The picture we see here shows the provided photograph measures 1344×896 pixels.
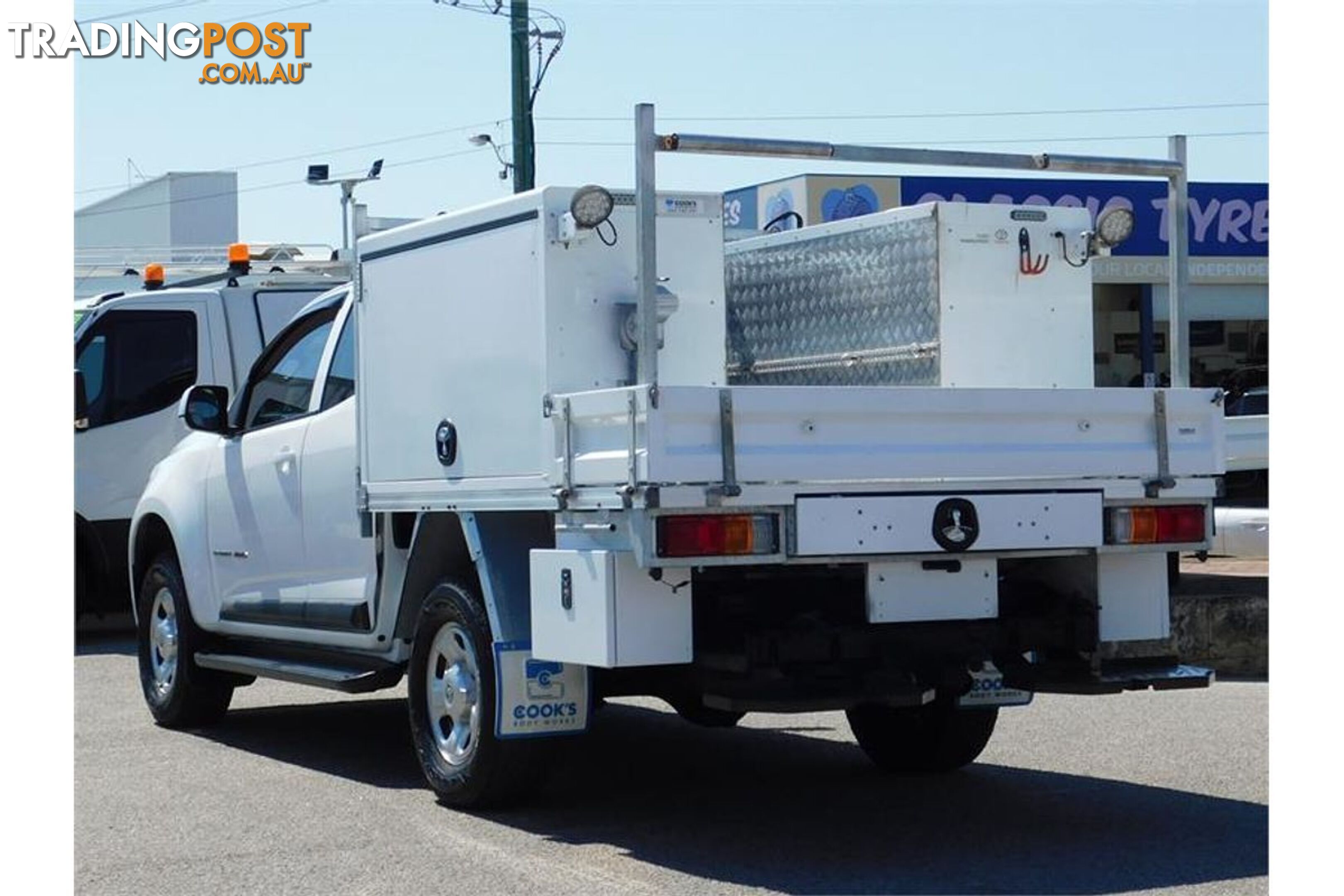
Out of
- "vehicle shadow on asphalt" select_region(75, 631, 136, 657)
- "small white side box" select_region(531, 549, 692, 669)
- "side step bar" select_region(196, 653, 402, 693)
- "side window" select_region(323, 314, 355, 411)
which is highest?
"side window" select_region(323, 314, 355, 411)

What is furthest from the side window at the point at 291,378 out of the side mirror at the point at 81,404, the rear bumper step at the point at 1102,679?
the side mirror at the point at 81,404

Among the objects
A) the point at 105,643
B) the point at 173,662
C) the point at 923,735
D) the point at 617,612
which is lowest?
the point at 105,643

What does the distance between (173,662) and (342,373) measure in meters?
2.34

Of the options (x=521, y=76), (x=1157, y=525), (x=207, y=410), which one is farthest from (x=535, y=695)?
(x=521, y=76)

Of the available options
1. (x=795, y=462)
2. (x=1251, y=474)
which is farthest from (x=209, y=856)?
(x=1251, y=474)

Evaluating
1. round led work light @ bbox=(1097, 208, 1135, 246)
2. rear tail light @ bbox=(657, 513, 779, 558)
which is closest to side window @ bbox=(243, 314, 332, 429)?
rear tail light @ bbox=(657, 513, 779, 558)

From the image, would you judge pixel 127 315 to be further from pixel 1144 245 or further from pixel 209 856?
pixel 1144 245

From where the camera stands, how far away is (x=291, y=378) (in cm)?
1009

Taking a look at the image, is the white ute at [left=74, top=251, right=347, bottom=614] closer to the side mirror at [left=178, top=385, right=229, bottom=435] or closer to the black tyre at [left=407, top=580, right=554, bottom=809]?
the side mirror at [left=178, top=385, right=229, bottom=435]

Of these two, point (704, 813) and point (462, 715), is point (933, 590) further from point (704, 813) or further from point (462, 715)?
point (462, 715)

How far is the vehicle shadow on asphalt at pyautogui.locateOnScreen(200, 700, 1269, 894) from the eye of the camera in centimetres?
684

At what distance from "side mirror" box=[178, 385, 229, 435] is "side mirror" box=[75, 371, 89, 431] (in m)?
5.24

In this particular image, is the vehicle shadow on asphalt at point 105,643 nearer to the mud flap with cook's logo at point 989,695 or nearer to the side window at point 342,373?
the side window at point 342,373
